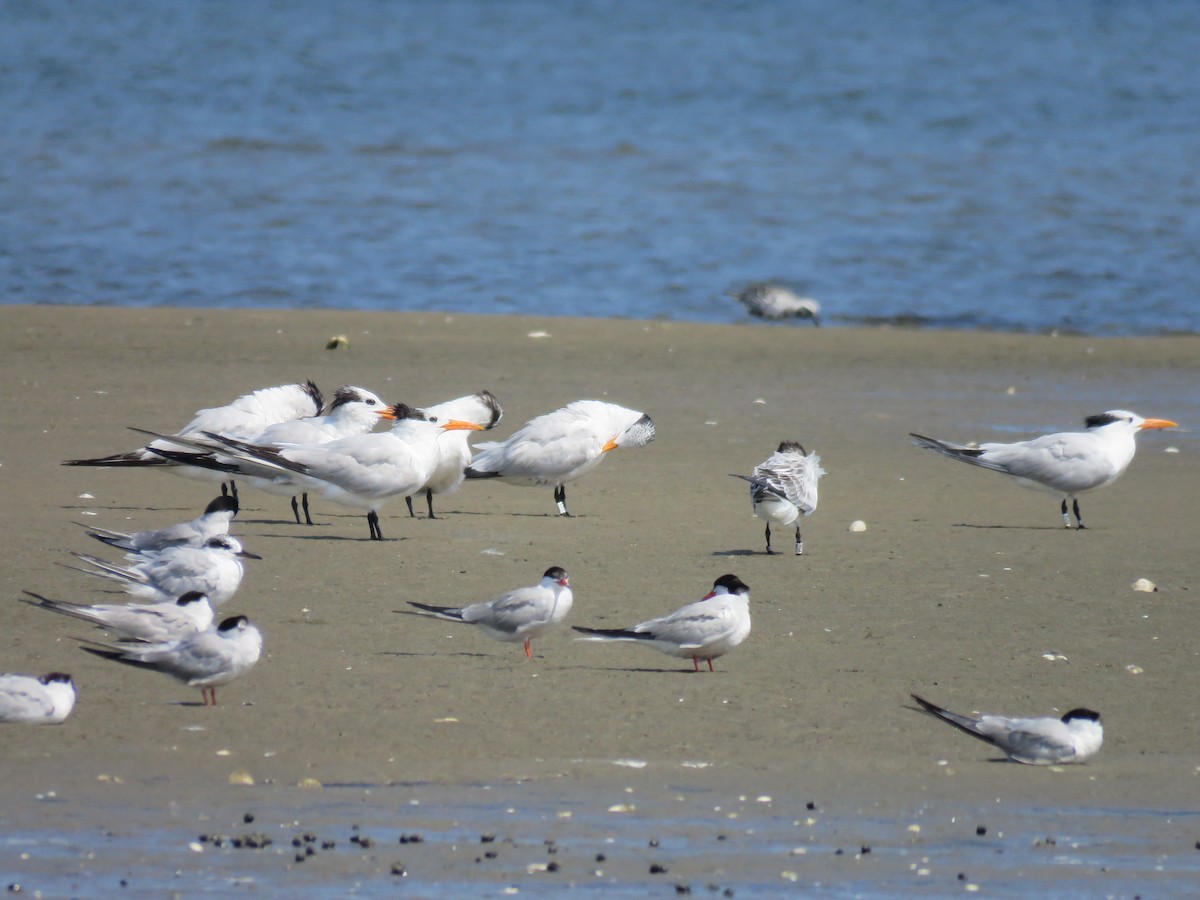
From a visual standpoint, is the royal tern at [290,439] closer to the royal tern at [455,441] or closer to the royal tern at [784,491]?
the royal tern at [455,441]

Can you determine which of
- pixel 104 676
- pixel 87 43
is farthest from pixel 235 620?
pixel 87 43

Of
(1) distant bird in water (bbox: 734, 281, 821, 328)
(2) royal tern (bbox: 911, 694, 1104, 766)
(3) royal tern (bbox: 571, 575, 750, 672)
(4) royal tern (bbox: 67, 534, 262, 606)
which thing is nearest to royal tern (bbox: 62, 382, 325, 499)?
(4) royal tern (bbox: 67, 534, 262, 606)

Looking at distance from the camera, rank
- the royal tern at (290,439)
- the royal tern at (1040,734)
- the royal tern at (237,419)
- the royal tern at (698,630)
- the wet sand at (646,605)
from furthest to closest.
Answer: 1. the royal tern at (237,419)
2. the royal tern at (290,439)
3. the royal tern at (698,630)
4. the royal tern at (1040,734)
5. the wet sand at (646,605)

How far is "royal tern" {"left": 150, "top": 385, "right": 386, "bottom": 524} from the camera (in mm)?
8414

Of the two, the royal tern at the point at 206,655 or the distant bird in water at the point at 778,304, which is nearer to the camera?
the royal tern at the point at 206,655

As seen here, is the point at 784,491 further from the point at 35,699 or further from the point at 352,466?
the point at 35,699

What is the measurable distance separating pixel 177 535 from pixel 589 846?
3042 millimetres

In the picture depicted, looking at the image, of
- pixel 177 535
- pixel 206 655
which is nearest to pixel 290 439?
pixel 177 535

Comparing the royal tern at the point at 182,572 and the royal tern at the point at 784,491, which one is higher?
the royal tern at the point at 784,491

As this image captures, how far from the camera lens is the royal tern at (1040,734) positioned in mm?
5262

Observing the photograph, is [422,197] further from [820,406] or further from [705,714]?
[705,714]

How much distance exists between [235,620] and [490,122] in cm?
2415

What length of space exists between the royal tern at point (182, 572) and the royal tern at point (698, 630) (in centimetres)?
134

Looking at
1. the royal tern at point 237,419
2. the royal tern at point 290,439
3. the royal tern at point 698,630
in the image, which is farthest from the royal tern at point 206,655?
the royal tern at point 237,419
